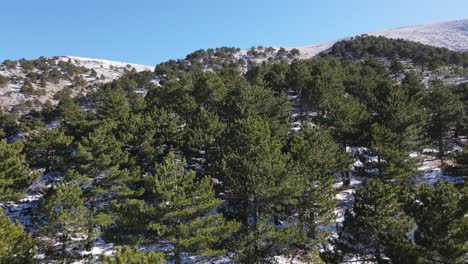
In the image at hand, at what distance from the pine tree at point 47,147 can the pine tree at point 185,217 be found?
1599cm

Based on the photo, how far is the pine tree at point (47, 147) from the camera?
34.0 metres

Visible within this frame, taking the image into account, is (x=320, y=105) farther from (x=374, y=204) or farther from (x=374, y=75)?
(x=374, y=204)

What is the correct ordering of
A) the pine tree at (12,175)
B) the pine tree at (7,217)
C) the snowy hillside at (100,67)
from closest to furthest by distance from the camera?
the pine tree at (7,217) → the pine tree at (12,175) → the snowy hillside at (100,67)

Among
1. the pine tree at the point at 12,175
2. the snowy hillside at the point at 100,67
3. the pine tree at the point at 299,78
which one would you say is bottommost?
the pine tree at the point at 12,175

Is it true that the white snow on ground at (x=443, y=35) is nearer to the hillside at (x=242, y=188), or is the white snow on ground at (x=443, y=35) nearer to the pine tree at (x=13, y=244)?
the hillside at (x=242, y=188)

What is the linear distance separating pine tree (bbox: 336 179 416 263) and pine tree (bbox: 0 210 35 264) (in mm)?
17041

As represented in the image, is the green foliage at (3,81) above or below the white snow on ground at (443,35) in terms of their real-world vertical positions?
below

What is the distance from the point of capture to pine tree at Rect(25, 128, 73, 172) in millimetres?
33969

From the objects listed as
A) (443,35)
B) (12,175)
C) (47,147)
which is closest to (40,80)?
(47,147)

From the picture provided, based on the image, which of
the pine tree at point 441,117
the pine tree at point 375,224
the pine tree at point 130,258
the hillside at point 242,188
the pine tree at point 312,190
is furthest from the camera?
the pine tree at point 441,117

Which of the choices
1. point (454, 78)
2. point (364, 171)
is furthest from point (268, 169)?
point (454, 78)

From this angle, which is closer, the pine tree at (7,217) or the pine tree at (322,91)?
the pine tree at (7,217)

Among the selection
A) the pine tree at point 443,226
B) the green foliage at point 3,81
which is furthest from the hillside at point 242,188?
the green foliage at point 3,81

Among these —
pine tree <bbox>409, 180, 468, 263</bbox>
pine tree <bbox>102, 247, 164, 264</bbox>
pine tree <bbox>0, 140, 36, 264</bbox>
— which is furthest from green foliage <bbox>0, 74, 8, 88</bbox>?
pine tree <bbox>409, 180, 468, 263</bbox>
